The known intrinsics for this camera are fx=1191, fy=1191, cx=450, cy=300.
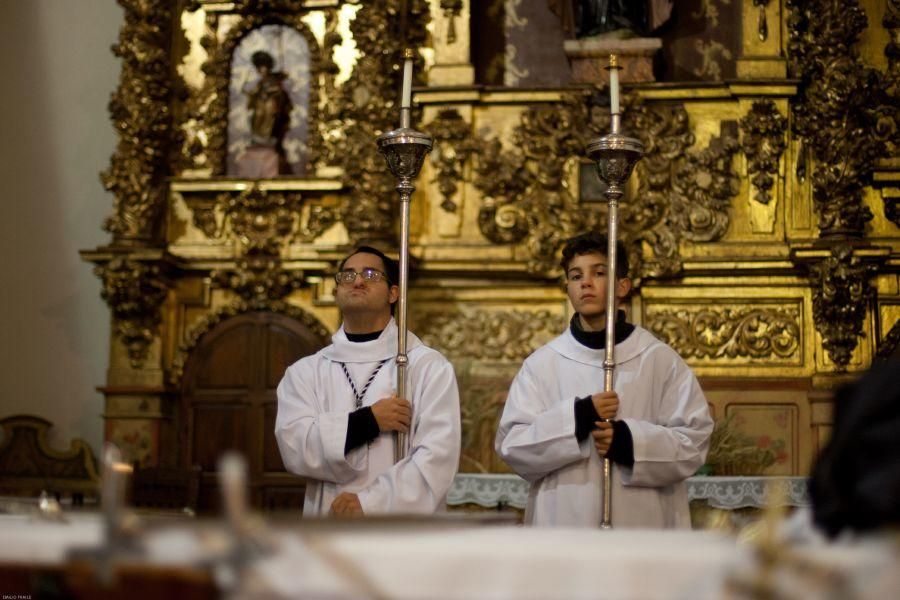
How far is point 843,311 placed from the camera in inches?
305

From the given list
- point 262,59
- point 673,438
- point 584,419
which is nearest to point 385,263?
point 584,419

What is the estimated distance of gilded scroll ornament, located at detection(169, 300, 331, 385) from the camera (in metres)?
8.68

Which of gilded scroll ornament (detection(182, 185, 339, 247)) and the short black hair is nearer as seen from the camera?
the short black hair

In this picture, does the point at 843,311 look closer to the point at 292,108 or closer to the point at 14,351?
the point at 292,108

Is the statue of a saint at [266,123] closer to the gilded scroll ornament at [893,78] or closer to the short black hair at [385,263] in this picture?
the short black hair at [385,263]

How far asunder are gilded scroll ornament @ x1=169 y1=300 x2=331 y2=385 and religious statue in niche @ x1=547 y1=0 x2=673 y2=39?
114 inches

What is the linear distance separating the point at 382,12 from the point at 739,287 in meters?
3.20

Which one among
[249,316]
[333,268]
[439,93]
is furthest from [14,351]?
[439,93]

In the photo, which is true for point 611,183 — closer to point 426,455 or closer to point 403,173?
point 403,173

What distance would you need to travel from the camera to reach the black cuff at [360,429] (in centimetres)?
444

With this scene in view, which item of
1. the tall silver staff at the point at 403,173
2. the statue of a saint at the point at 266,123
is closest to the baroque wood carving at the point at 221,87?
the statue of a saint at the point at 266,123

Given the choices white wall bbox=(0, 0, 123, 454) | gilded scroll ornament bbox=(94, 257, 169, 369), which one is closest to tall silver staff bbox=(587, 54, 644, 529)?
gilded scroll ornament bbox=(94, 257, 169, 369)

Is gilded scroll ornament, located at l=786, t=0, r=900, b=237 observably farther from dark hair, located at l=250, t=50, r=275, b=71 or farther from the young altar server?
dark hair, located at l=250, t=50, r=275, b=71

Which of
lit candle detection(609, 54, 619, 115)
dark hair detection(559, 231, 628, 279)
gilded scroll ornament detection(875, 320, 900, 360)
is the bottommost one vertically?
gilded scroll ornament detection(875, 320, 900, 360)
